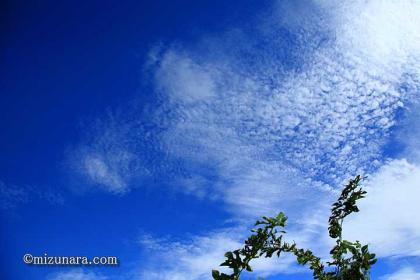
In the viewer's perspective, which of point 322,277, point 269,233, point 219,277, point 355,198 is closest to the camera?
point 219,277

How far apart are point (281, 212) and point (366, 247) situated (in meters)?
1.34

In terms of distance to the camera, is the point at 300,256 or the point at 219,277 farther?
the point at 300,256

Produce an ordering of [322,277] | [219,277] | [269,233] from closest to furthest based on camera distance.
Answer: [219,277], [269,233], [322,277]

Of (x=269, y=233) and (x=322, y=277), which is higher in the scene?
(x=269, y=233)

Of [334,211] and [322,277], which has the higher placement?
[334,211]

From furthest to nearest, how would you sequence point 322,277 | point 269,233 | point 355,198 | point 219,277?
point 355,198, point 322,277, point 269,233, point 219,277

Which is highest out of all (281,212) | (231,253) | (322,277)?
(281,212)

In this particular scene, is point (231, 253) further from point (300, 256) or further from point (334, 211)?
point (334, 211)

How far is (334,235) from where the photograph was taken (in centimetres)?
528

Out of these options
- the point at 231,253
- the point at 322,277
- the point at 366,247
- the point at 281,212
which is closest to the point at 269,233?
the point at 281,212

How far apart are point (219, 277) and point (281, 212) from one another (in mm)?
1159

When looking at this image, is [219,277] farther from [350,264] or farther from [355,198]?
[355,198]

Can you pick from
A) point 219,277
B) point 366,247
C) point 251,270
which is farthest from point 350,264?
point 219,277

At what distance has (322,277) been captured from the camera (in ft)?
16.4
